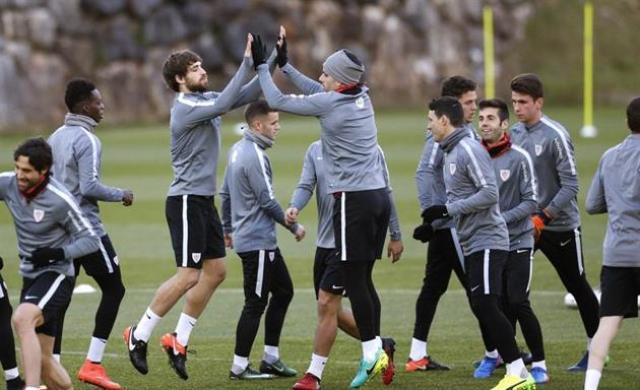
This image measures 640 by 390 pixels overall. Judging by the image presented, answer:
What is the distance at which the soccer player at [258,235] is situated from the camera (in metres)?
11.1

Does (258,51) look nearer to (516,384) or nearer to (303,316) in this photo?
(516,384)

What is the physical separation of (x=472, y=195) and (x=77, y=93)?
322 centimetres

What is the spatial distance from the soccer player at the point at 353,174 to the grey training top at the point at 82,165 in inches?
59.7

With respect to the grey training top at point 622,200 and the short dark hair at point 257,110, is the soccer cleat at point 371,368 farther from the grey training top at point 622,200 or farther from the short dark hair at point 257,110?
the short dark hair at point 257,110

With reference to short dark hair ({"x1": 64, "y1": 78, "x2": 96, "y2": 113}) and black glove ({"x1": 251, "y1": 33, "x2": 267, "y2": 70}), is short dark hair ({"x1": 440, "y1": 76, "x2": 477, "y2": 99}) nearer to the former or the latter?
black glove ({"x1": 251, "y1": 33, "x2": 267, "y2": 70})

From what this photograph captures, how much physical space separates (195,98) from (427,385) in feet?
9.13

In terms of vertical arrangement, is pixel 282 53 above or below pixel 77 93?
above

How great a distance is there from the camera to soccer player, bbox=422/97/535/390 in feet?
32.2

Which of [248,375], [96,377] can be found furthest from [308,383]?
[96,377]

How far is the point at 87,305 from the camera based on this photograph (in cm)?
1484

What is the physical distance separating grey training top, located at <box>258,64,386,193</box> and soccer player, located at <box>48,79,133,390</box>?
1.55 m

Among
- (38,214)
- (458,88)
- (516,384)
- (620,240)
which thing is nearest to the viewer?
(38,214)

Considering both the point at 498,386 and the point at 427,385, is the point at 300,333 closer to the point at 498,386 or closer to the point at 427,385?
the point at 427,385

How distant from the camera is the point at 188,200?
10.7 m
